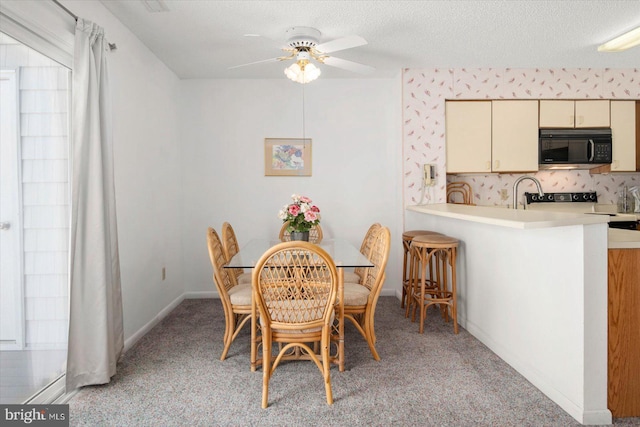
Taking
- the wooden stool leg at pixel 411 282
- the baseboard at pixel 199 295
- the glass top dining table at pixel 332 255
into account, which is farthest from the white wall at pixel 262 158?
the glass top dining table at pixel 332 255

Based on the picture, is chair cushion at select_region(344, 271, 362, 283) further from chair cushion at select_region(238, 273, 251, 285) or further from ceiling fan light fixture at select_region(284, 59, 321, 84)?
ceiling fan light fixture at select_region(284, 59, 321, 84)

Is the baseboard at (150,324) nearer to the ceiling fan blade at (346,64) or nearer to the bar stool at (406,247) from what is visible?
the bar stool at (406,247)

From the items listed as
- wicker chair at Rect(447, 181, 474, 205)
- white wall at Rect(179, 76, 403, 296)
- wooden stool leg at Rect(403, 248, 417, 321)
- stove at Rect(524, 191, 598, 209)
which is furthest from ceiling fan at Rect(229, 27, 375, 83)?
stove at Rect(524, 191, 598, 209)

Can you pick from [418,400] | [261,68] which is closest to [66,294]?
A: [418,400]

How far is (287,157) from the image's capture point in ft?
13.7

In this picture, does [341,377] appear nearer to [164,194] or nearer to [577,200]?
[164,194]

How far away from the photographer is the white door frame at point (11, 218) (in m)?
1.80

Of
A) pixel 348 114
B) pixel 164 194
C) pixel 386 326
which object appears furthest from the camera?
pixel 348 114

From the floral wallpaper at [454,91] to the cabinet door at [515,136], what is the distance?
0.12 meters

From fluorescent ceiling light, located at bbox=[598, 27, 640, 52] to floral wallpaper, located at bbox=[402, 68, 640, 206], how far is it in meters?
0.66

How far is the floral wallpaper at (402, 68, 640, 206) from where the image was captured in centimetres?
387

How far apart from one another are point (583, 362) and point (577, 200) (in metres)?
3.15

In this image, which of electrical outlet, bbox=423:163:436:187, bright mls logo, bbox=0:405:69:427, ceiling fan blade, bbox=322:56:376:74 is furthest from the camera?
electrical outlet, bbox=423:163:436:187

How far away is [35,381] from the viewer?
6.41 ft
